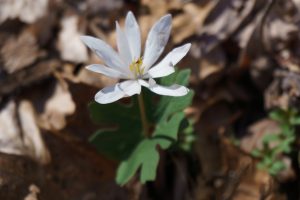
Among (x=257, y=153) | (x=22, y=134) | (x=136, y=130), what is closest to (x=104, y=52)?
(x=136, y=130)

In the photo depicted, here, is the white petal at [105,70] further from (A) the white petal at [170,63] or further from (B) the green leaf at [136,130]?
(B) the green leaf at [136,130]

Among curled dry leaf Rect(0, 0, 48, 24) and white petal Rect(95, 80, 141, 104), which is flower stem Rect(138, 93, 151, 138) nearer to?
white petal Rect(95, 80, 141, 104)

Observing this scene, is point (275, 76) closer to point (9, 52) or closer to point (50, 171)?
point (50, 171)

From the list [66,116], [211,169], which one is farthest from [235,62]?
[66,116]

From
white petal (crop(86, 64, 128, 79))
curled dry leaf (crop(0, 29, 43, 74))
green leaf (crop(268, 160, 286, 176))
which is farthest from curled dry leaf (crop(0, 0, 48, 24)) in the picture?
green leaf (crop(268, 160, 286, 176))

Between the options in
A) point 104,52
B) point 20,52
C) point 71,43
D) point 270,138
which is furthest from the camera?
point 71,43

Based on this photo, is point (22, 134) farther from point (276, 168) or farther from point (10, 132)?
point (276, 168)
